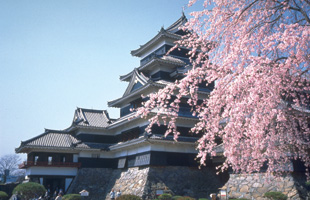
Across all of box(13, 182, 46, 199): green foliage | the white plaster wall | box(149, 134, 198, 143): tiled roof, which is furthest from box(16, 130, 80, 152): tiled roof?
box(149, 134, 198, 143): tiled roof

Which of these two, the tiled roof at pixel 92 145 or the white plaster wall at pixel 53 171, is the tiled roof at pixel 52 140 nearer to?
the tiled roof at pixel 92 145

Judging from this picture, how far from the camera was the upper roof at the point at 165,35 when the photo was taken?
91.6 ft

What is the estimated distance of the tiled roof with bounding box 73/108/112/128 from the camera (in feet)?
96.6

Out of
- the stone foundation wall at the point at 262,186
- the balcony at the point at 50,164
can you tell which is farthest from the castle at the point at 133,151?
the stone foundation wall at the point at 262,186

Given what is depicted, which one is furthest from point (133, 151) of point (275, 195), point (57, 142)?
point (275, 195)

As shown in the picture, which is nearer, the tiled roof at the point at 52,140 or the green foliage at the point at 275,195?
the green foliage at the point at 275,195

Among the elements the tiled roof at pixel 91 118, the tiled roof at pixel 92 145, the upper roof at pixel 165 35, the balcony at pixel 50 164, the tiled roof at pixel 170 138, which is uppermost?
the upper roof at pixel 165 35

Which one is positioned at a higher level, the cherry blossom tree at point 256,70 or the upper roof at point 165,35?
Answer: the upper roof at point 165,35

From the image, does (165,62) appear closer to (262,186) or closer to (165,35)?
(165,35)

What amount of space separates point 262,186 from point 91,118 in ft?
66.1

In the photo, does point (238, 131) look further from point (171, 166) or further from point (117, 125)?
point (117, 125)

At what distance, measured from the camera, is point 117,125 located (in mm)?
27219

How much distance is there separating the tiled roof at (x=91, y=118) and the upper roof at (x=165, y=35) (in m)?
8.13

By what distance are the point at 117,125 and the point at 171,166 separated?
754 centimetres
